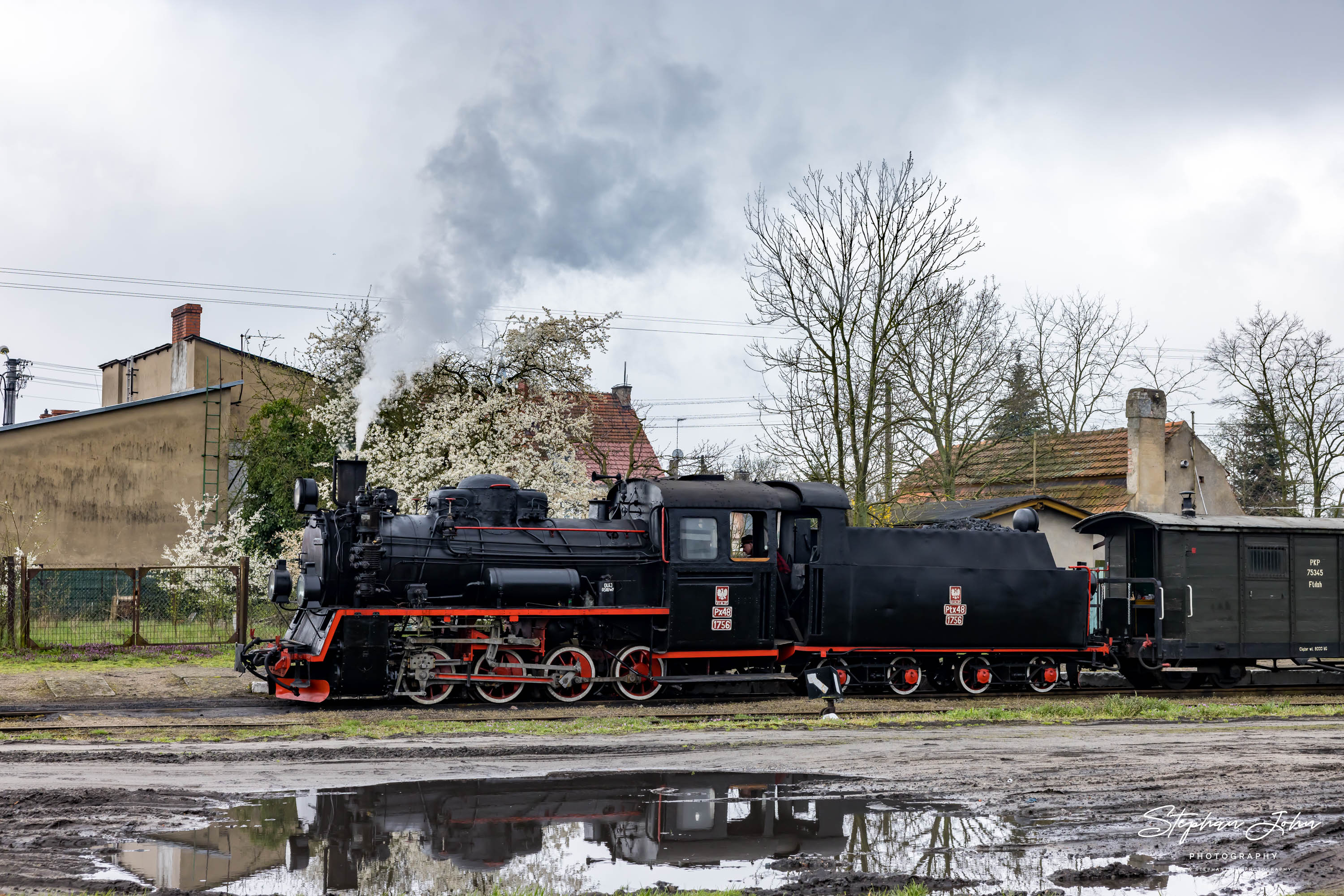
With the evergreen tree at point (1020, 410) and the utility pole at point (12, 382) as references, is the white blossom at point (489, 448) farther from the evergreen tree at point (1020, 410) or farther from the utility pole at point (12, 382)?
the utility pole at point (12, 382)

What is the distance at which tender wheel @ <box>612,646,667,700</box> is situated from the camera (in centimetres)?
1393

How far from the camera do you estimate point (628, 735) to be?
36.0 feet

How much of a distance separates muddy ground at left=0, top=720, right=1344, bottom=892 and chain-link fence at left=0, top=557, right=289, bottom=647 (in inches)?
343

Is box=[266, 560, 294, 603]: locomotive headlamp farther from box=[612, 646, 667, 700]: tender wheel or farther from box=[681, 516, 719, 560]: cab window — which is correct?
box=[681, 516, 719, 560]: cab window

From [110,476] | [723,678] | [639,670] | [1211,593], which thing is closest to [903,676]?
[723,678]

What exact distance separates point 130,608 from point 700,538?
38.5ft

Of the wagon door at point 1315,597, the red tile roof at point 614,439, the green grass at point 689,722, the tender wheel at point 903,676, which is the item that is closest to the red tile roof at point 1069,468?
the red tile roof at point 614,439

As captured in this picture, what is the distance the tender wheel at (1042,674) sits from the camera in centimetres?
1596

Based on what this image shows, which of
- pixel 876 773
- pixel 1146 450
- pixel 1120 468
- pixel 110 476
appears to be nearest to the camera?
pixel 876 773

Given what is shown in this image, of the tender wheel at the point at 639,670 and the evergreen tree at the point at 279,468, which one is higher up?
the evergreen tree at the point at 279,468

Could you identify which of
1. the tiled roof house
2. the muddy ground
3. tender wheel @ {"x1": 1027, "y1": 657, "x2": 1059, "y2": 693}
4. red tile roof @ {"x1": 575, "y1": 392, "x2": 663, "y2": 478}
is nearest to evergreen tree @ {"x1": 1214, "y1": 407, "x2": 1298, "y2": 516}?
the tiled roof house

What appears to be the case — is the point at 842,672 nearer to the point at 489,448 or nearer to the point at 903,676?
the point at 903,676

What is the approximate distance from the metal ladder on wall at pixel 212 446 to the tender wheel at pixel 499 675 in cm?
1695

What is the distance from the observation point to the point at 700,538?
555 inches
